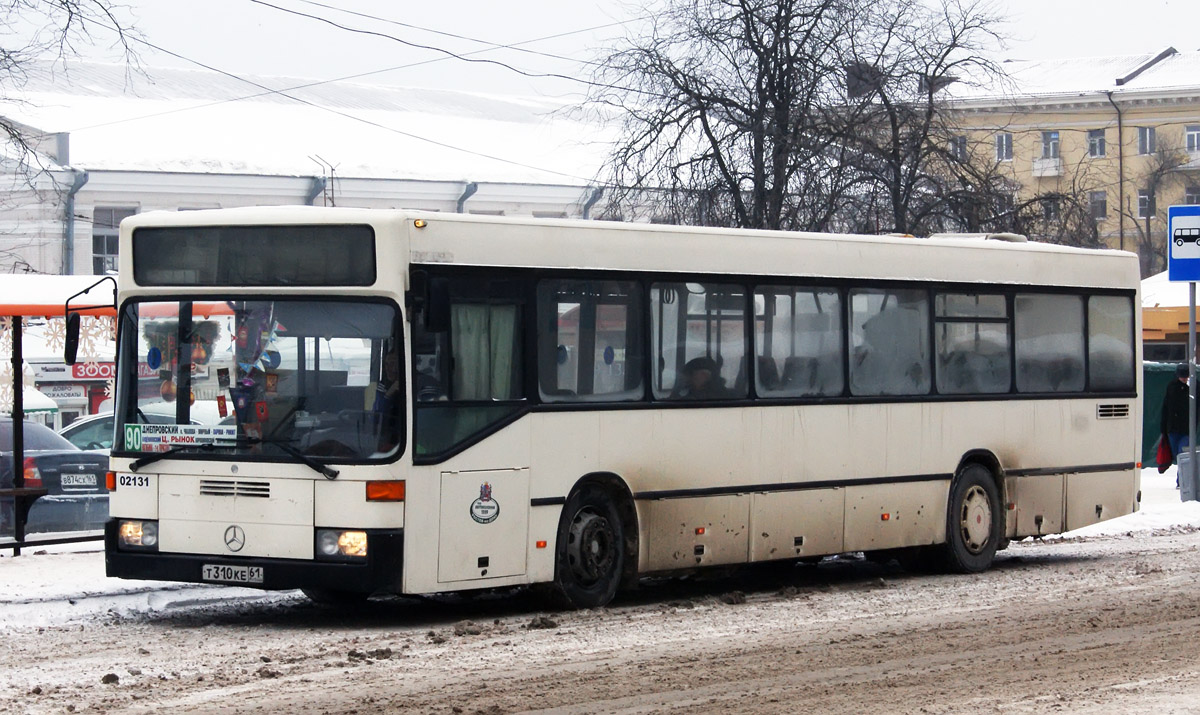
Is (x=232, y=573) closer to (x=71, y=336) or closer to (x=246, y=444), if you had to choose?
(x=246, y=444)

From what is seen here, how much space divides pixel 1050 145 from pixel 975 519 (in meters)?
70.3

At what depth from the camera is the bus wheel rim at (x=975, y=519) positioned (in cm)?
1545

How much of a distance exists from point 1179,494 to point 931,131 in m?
7.32

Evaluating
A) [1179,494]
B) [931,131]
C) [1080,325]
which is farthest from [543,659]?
[931,131]

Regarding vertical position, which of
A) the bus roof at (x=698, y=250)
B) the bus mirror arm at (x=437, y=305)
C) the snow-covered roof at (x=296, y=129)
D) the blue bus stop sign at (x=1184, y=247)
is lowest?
the bus mirror arm at (x=437, y=305)

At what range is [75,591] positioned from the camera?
1304 cm

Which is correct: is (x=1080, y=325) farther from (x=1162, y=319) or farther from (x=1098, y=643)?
(x=1162, y=319)

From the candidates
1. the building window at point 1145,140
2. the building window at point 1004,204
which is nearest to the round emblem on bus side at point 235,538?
the building window at point 1004,204

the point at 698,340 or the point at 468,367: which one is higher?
the point at 698,340

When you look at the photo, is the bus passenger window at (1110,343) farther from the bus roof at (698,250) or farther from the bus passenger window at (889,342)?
the bus passenger window at (889,342)

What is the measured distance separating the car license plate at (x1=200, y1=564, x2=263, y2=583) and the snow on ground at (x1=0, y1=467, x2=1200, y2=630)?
1035mm

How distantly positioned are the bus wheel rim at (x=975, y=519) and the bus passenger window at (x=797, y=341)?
1968 mm

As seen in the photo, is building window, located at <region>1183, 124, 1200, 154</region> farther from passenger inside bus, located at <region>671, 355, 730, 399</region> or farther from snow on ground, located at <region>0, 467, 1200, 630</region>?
passenger inside bus, located at <region>671, 355, 730, 399</region>

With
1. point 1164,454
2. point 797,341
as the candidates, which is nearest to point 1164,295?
point 1164,454
